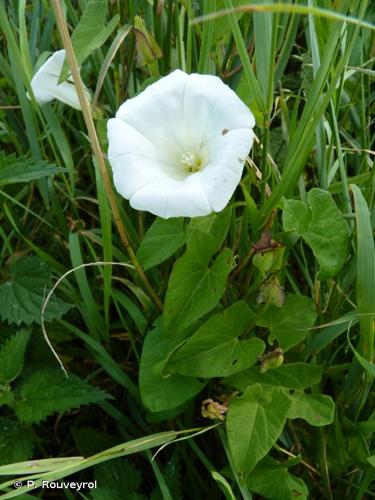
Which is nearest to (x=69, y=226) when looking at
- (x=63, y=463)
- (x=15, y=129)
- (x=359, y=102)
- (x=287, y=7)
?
(x=15, y=129)

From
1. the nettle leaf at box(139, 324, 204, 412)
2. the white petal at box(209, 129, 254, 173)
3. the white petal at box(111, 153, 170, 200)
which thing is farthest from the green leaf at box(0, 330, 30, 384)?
the white petal at box(209, 129, 254, 173)

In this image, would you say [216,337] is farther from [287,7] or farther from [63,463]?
[287,7]

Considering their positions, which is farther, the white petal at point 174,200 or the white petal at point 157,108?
the white petal at point 157,108

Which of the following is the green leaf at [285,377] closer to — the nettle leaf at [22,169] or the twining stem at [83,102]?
the twining stem at [83,102]

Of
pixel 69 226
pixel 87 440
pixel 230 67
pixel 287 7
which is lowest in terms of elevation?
pixel 87 440

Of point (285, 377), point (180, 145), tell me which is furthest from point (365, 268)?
point (180, 145)

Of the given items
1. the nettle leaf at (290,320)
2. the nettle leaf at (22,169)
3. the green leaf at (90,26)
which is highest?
the green leaf at (90,26)

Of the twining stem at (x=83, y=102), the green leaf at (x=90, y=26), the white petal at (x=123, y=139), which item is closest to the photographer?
the twining stem at (x=83, y=102)

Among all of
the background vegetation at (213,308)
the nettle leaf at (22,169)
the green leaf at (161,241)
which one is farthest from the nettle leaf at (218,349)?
the nettle leaf at (22,169)
